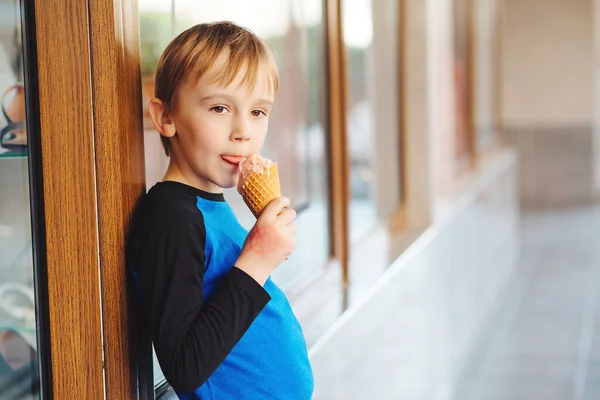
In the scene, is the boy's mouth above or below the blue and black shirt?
above

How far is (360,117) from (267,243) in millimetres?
2347

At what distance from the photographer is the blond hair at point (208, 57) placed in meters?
1.14

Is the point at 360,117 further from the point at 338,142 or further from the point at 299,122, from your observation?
the point at 299,122

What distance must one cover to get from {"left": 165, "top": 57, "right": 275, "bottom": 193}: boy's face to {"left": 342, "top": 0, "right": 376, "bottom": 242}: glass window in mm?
1952

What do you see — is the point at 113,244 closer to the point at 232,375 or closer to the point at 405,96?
the point at 232,375

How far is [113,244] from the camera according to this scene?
1.15 metres

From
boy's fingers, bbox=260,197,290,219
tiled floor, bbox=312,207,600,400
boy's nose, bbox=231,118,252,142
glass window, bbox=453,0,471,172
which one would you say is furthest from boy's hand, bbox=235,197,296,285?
glass window, bbox=453,0,471,172

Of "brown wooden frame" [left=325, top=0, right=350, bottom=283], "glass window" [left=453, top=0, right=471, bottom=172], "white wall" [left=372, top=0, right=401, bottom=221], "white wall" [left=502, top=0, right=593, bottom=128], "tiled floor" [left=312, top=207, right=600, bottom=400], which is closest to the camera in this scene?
"tiled floor" [left=312, top=207, right=600, bottom=400]

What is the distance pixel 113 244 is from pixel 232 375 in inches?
9.9

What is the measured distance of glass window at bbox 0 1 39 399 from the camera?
1132 mm

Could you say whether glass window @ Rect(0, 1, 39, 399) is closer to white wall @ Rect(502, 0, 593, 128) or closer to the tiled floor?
the tiled floor

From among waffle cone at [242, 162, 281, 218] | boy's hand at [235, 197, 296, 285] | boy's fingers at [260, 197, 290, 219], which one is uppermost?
waffle cone at [242, 162, 281, 218]

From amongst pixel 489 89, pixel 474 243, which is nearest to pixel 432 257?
pixel 474 243

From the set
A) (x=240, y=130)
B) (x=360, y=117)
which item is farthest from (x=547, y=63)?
(x=240, y=130)
